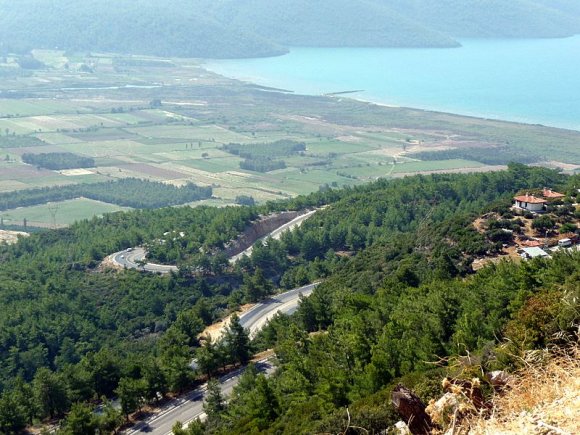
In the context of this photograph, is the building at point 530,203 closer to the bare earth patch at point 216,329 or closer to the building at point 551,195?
the building at point 551,195

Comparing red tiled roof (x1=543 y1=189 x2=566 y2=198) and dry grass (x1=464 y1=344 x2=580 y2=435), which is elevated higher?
dry grass (x1=464 y1=344 x2=580 y2=435)

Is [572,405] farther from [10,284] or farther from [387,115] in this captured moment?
[387,115]

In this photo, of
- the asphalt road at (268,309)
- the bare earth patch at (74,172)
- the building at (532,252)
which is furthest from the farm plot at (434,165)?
the building at (532,252)

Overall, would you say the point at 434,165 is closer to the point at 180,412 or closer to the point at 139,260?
the point at 139,260

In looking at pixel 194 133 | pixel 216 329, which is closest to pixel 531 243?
pixel 216 329

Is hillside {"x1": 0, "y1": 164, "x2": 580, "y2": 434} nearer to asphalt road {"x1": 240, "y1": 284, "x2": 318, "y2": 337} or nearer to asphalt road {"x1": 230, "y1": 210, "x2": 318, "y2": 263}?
asphalt road {"x1": 240, "y1": 284, "x2": 318, "y2": 337}

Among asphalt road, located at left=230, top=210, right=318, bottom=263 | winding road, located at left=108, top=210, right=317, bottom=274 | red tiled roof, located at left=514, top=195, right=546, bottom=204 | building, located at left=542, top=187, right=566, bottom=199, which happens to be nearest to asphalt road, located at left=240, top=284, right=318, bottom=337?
winding road, located at left=108, top=210, right=317, bottom=274

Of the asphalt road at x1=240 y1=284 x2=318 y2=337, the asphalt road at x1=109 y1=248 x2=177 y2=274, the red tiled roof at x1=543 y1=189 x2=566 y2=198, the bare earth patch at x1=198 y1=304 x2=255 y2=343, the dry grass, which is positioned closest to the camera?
the dry grass
